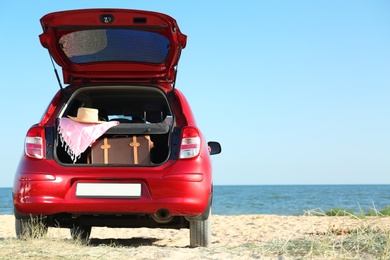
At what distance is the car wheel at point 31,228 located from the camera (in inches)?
182

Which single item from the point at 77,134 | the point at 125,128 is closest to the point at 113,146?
the point at 125,128

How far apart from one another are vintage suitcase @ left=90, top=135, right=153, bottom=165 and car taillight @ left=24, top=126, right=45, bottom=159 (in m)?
0.44

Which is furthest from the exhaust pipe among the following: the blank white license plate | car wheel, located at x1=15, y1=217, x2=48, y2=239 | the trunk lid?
the trunk lid

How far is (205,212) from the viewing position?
459 cm

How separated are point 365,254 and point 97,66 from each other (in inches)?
116

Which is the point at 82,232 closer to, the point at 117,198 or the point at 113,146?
the point at 113,146

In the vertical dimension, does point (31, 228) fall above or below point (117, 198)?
below

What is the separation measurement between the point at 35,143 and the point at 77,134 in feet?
1.17

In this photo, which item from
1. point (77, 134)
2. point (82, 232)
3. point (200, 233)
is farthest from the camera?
point (82, 232)

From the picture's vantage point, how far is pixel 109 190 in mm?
4348

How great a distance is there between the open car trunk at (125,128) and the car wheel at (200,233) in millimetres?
650

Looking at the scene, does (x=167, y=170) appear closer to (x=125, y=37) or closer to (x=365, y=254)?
(x=125, y=37)

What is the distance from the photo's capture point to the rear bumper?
170 inches

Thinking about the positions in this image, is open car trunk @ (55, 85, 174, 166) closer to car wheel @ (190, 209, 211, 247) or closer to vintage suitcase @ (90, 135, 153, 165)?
vintage suitcase @ (90, 135, 153, 165)
